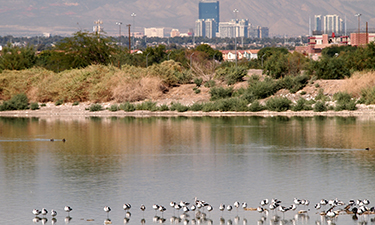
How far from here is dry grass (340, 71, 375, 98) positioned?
46.0 m

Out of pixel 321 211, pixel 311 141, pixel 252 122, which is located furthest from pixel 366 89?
pixel 321 211

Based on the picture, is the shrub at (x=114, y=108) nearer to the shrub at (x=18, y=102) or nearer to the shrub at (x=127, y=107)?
the shrub at (x=127, y=107)

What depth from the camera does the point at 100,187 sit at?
18.4 metres

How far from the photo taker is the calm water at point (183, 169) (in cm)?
1575

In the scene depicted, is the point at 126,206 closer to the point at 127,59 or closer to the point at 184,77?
the point at 184,77

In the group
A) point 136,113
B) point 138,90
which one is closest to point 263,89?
A: point 136,113

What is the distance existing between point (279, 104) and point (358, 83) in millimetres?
7146

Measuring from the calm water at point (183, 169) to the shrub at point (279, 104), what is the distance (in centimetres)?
875

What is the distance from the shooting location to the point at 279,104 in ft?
149

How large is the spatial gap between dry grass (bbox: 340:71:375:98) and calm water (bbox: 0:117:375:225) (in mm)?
9574

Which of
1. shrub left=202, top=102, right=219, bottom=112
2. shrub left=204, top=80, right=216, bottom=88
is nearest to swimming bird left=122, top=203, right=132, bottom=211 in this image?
shrub left=202, top=102, right=219, bottom=112

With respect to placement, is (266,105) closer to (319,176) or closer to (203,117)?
(203,117)

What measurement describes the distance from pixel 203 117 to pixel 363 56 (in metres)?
22.1

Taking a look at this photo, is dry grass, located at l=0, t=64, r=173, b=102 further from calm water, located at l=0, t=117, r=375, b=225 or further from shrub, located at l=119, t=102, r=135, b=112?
calm water, located at l=0, t=117, r=375, b=225
